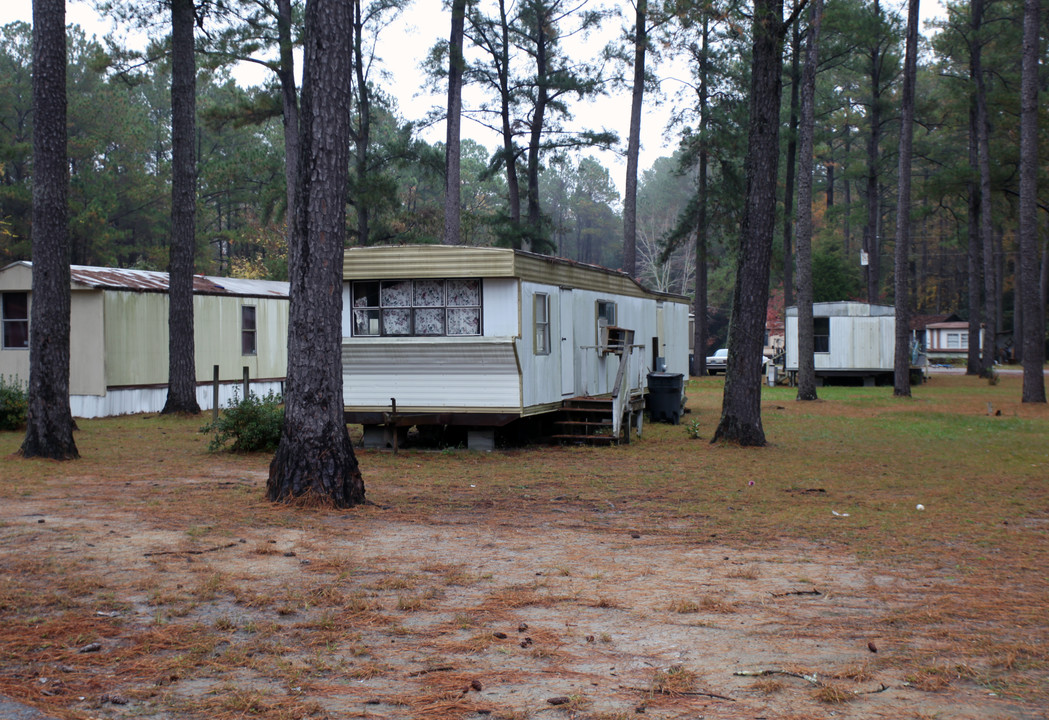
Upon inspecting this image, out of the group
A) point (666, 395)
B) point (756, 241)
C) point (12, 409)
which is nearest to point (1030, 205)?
point (666, 395)

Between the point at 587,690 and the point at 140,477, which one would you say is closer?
the point at 587,690

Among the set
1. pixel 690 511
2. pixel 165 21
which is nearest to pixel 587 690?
pixel 690 511

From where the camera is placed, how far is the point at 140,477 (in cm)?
1074

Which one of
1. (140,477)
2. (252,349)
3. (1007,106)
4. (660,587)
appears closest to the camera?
(660,587)

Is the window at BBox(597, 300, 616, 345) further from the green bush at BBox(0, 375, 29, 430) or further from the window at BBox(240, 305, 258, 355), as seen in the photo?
the window at BBox(240, 305, 258, 355)

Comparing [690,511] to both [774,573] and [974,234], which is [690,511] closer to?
[774,573]

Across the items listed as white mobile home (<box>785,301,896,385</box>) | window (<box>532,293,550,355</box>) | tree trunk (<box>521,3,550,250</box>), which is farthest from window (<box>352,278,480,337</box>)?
white mobile home (<box>785,301,896,385</box>)

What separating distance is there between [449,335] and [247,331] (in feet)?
38.8

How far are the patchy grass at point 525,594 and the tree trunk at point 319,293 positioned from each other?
50cm

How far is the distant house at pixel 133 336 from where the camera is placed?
19.4 metres

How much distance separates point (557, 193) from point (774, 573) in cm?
8360

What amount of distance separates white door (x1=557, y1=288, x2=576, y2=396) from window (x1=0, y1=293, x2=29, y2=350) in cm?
1255

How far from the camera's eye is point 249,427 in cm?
1316

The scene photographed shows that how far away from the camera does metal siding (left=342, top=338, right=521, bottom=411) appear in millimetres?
13109
